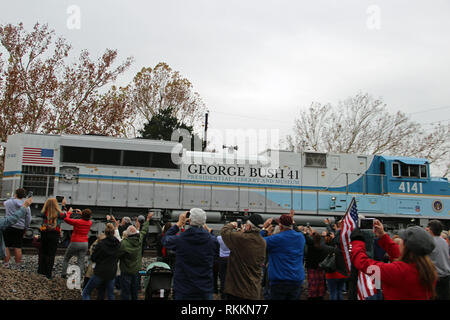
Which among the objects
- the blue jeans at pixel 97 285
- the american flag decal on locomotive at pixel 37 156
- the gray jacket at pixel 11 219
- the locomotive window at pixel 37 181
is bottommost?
the blue jeans at pixel 97 285

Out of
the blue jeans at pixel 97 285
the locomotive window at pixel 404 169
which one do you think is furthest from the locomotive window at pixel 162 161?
the locomotive window at pixel 404 169

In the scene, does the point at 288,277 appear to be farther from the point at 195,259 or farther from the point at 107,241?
the point at 107,241

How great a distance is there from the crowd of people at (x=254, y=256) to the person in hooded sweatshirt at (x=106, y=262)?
15 mm

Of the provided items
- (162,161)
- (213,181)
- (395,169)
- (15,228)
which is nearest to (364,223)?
(15,228)

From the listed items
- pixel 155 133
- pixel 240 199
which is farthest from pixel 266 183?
pixel 155 133

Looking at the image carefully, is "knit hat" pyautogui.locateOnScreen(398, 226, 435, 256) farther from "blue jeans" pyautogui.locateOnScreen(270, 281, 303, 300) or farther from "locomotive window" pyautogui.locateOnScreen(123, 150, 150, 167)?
"locomotive window" pyautogui.locateOnScreen(123, 150, 150, 167)

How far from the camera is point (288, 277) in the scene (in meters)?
4.93

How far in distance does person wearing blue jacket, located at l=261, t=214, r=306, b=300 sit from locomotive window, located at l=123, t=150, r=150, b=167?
9682mm

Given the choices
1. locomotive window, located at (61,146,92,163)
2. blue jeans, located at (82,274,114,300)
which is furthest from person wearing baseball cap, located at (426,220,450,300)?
locomotive window, located at (61,146,92,163)

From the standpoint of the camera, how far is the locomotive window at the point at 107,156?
13.8 meters

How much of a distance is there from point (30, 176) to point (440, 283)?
12.6 m

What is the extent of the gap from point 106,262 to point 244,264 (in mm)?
2439

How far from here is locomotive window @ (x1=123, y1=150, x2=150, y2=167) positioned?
14.0 m

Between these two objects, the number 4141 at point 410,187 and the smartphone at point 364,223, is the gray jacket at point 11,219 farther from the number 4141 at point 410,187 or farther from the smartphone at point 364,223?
the number 4141 at point 410,187
